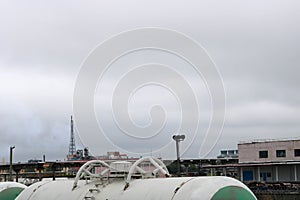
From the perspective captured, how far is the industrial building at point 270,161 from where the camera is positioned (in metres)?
66.2

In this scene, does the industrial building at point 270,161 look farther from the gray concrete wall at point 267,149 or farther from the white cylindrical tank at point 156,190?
the white cylindrical tank at point 156,190

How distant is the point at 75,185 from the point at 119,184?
81.6 inches

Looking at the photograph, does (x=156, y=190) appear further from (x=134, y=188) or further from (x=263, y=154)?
(x=263, y=154)

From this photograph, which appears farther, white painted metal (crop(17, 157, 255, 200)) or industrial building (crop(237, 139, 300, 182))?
industrial building (crop(237, 139, 300, 182))

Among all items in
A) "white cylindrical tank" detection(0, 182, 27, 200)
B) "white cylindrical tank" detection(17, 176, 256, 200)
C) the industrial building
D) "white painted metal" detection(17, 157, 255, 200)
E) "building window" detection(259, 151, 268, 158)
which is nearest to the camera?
"white cylindrical tank" detection(17, 176, 256, 200)

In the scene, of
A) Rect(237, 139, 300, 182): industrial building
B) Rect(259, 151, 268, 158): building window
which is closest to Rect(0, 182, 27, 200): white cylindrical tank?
Rect(237, 139, 300, 182): industrial building

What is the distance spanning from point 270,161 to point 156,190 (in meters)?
59.9

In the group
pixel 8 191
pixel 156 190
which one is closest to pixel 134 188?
pixel 156 190

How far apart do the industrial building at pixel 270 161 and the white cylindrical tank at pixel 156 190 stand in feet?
172

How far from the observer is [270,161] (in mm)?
70062

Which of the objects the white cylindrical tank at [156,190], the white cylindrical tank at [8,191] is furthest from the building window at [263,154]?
the white cylindrical tank at [156,190]

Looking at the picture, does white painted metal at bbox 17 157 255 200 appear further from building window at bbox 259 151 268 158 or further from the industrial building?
building window at bbox 259 151 268 158

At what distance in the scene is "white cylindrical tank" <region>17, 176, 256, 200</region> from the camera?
11.8 meters

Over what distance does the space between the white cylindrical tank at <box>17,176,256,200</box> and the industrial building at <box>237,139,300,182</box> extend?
52328 millimetres
